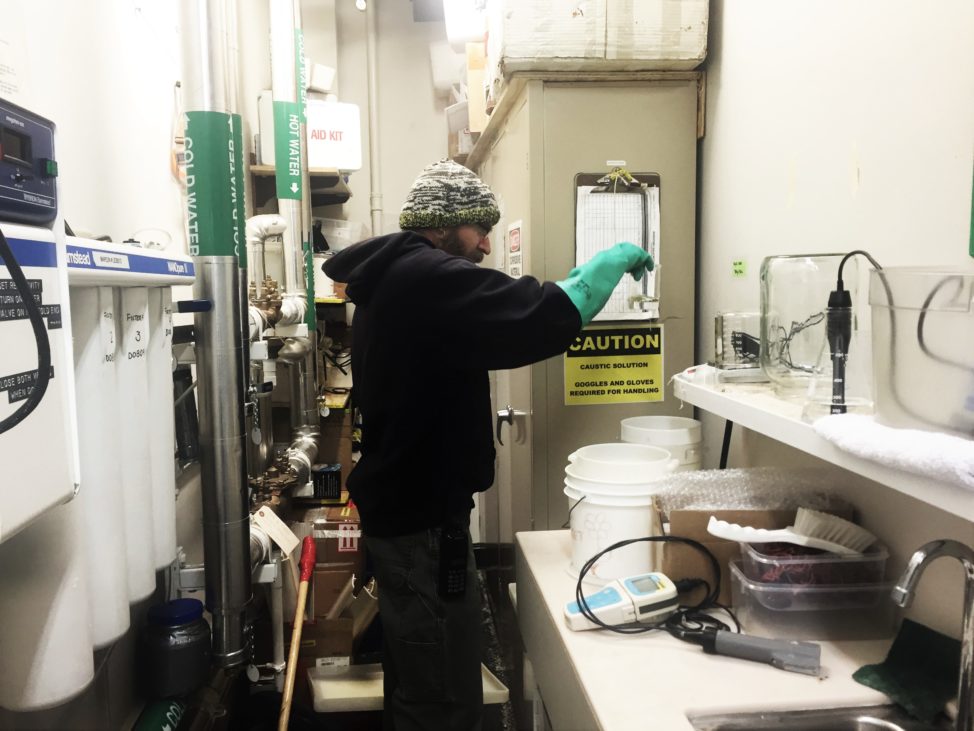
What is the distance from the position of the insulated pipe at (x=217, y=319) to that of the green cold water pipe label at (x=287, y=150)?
4.13ft

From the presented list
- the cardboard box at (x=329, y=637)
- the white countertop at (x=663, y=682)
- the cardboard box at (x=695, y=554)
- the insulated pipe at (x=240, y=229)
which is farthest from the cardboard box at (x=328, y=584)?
the cardboard box at (x=695, y=554)

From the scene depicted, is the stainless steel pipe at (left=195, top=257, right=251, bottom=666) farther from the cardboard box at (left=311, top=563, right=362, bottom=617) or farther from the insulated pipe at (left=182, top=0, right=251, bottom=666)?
the cardboard box at (left=311, top=563, right=362, bottom=617)

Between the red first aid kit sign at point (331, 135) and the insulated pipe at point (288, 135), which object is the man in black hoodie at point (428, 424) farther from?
the red first aid kit sign at point (331, 135)

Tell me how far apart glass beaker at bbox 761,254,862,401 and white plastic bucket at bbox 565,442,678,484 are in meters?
0.28

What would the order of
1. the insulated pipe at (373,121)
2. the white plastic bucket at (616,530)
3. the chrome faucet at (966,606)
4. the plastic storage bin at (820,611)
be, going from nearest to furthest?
the chrome faucet at (966,606)
the plastic storage bin at (820,611)
the white plastic bucket at (616,530)
the insulated pipe at (373,121)

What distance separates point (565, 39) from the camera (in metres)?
1.61

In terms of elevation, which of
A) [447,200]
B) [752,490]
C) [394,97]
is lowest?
[752,490]

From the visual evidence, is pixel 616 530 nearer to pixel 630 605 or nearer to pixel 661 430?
pixel 630 605

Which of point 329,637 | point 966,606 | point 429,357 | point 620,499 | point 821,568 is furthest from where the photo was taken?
point 329,637

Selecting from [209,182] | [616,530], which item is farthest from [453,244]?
[616,530]

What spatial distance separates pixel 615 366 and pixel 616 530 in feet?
1.88

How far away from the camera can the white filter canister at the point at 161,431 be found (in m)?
Result: 1.21

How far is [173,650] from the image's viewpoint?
4.55 feet

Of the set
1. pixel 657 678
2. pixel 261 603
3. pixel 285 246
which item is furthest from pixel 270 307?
pixel 657 678
